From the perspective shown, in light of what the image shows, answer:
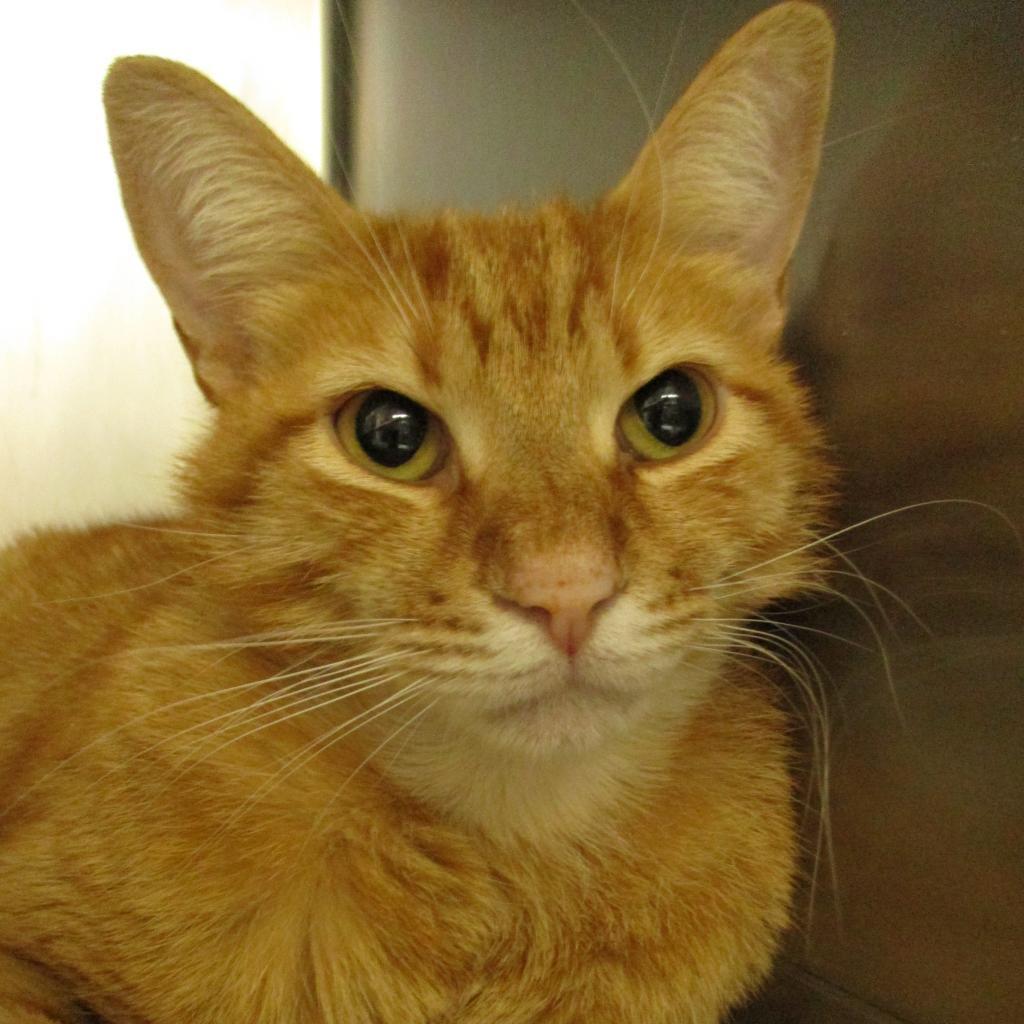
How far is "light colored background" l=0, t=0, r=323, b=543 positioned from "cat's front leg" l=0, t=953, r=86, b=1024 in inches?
49.3

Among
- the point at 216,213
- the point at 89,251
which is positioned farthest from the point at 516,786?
the point at 89,251

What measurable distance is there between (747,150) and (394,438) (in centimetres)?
57

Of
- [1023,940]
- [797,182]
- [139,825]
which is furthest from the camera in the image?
[797,182]

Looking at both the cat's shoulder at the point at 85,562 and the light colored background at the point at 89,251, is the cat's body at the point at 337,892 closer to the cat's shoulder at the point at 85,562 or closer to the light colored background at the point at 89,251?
the cat's shoulder at the point at 85,562

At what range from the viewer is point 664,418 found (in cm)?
111

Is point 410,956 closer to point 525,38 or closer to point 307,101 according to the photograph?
point 525,38

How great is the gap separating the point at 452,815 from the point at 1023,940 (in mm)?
581

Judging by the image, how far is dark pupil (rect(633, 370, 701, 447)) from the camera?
43.5 inches

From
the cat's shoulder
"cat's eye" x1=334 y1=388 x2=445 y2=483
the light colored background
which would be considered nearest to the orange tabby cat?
"cat's eye" x1=334 y1=388 x2=445 y2=483

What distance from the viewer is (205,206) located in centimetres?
121

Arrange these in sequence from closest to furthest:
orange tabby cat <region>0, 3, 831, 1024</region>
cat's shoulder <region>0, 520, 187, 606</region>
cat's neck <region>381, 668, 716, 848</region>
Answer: orange tabby cat <region>0, 3, 831, 1024</region> < cat's neck <region>381, 668, 716, 848</region> < cat's shoulder <region>0, 520, 187, 606</region>

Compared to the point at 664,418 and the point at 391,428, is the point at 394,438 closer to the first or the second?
the point at 391,428

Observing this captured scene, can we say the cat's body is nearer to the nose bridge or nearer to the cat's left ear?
the nose bridge

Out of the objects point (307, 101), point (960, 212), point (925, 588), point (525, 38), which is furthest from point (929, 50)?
point (307, 101)
